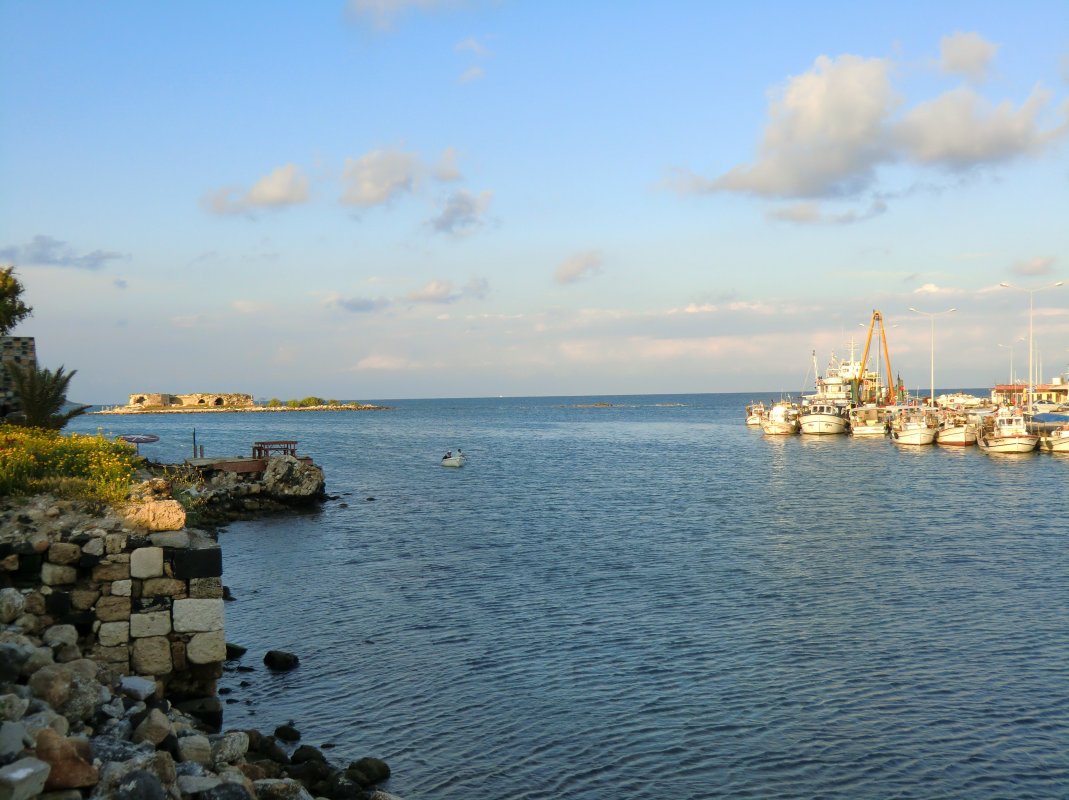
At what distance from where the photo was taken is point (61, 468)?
1762cm

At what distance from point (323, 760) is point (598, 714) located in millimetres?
4824

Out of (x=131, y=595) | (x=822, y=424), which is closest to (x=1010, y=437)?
(x=822, y=424)

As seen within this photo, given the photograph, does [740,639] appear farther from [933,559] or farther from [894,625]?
[933,559]

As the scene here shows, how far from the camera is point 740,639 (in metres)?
19.5

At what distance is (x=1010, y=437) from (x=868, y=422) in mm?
28130

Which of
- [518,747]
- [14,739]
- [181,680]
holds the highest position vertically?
[14,739]

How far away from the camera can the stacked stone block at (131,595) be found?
42.5 feet

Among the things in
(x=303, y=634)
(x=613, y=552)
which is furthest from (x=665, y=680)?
(x=613, y=552)

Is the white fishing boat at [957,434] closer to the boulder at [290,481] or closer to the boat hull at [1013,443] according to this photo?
the boat hull at [1013,443]

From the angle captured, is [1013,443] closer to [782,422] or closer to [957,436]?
[957,436]

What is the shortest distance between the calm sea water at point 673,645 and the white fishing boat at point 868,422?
53.1 m

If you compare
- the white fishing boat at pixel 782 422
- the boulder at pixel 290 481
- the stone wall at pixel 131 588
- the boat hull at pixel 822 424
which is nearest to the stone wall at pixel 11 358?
the boulder at pixel 290 481

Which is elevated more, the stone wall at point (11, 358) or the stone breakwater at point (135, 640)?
the stone wall at point (11, 358)

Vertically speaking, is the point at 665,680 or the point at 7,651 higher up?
the point at 7,651
